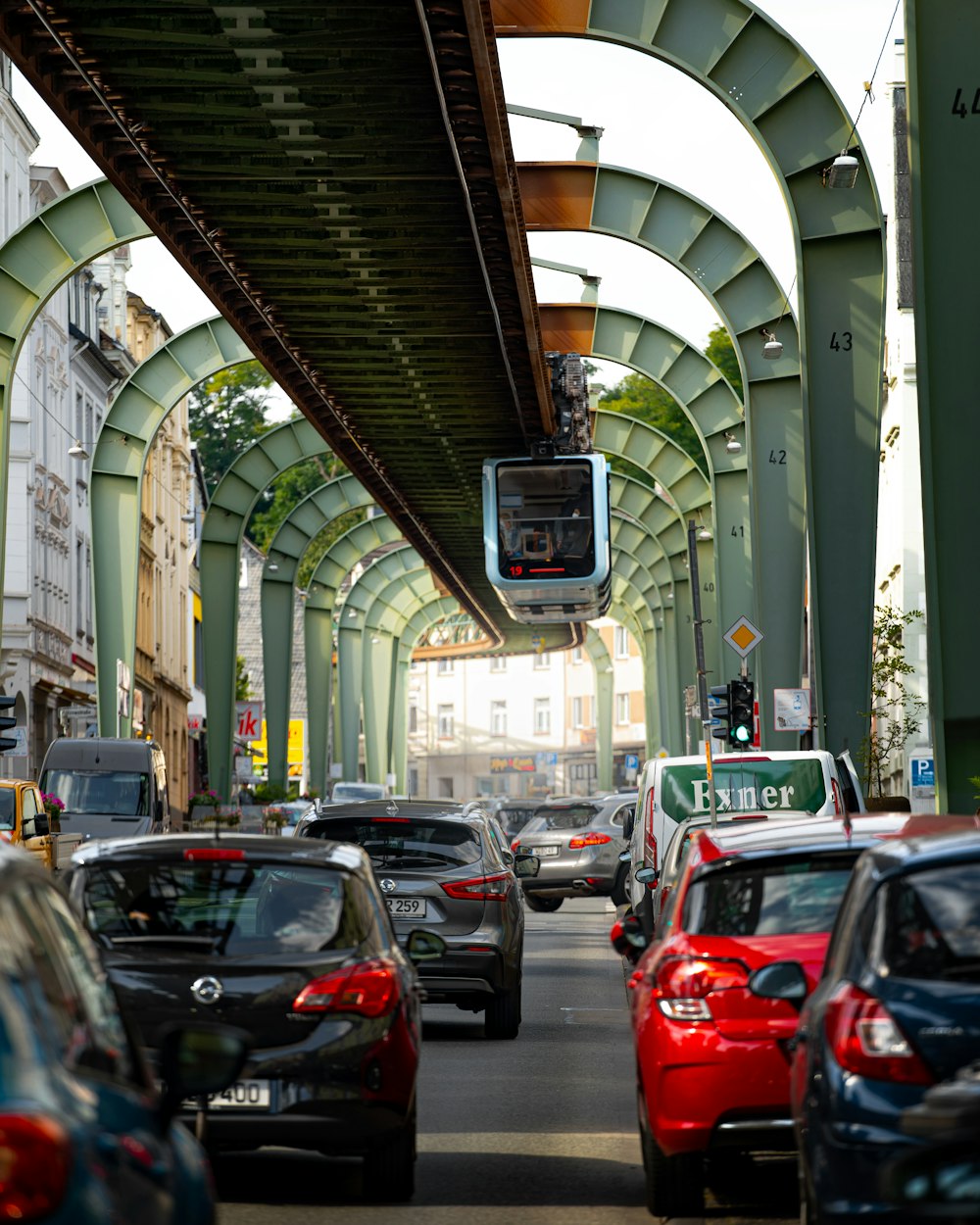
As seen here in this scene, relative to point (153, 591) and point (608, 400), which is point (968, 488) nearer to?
point (153, 591)

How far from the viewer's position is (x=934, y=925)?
6734mm

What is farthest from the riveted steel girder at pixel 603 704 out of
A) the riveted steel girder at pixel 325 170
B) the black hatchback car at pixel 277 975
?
the black hatchback car at pixel 277 975

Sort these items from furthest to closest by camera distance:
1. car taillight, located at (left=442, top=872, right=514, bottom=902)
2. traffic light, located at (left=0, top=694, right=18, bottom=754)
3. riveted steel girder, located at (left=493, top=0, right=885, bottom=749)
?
1. traffic light, located at (left=0, top=694, right=18, bottom=754)
2. riveted steel girder, located at (left=493, top=0, right=885, bottom=749)
3. car taillight, located at (left=442, top=872, right=514, bottom=902)

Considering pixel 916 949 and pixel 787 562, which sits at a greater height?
pixel 787 562

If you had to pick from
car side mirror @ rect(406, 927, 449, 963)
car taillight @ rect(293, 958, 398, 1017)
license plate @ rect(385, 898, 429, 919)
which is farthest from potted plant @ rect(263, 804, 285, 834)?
car taillight @ rect(293, 958, 398, 1017)

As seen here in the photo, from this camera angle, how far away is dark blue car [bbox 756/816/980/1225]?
20.6ft

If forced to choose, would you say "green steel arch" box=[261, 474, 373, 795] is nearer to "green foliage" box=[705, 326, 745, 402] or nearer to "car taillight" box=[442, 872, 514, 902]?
"green foliage" box=[705, 326, 745, 402]

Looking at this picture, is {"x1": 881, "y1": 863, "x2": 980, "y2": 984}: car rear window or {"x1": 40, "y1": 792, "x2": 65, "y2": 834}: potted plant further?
{"x1": 40, "y1": 792, "x2": 65, "y2": 834}: potted plant

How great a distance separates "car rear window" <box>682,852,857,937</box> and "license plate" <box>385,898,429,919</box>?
717 cm

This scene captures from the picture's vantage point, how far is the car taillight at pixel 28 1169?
12.1ft

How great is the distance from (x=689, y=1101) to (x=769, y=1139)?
0.32 metres

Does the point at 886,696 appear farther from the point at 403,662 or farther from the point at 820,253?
the point at 403,662

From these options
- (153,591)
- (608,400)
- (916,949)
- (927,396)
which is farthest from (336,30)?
(608,400)

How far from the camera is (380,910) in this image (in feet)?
31.5
